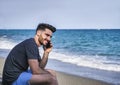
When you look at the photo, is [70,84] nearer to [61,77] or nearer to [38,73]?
[61,77]

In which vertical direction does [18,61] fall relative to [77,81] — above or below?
above

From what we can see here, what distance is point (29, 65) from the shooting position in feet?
14.6

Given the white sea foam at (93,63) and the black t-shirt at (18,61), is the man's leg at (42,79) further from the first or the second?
the white sea foam at (93,63)

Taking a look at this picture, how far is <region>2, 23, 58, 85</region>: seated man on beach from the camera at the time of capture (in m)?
4.40

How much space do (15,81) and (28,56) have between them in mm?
389

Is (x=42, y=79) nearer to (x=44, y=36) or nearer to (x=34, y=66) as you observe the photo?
(x=34, y=66)

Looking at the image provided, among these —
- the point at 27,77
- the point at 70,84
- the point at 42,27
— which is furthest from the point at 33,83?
the point at 70,84

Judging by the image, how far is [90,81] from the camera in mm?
8320

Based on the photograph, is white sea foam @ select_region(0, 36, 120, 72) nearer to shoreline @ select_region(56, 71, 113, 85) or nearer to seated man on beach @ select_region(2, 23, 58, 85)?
shoreline @ select_region(56, 71, 113, 85)

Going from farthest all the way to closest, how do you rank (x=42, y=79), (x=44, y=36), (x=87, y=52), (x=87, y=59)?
1. (x=87, y=52)
2. (x=87, y=59)
3. (x=44, y=36)
4. (x=42, y=79)

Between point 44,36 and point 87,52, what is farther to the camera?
point 87,52

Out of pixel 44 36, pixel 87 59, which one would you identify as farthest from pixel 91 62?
pixel 44 36

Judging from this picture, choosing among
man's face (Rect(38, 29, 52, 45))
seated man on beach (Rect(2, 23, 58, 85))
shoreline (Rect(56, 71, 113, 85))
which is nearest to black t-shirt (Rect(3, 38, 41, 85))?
seated man on beach (Rect(2, 23, 58, 85))

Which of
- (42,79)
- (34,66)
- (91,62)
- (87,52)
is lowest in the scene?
(87,52)
